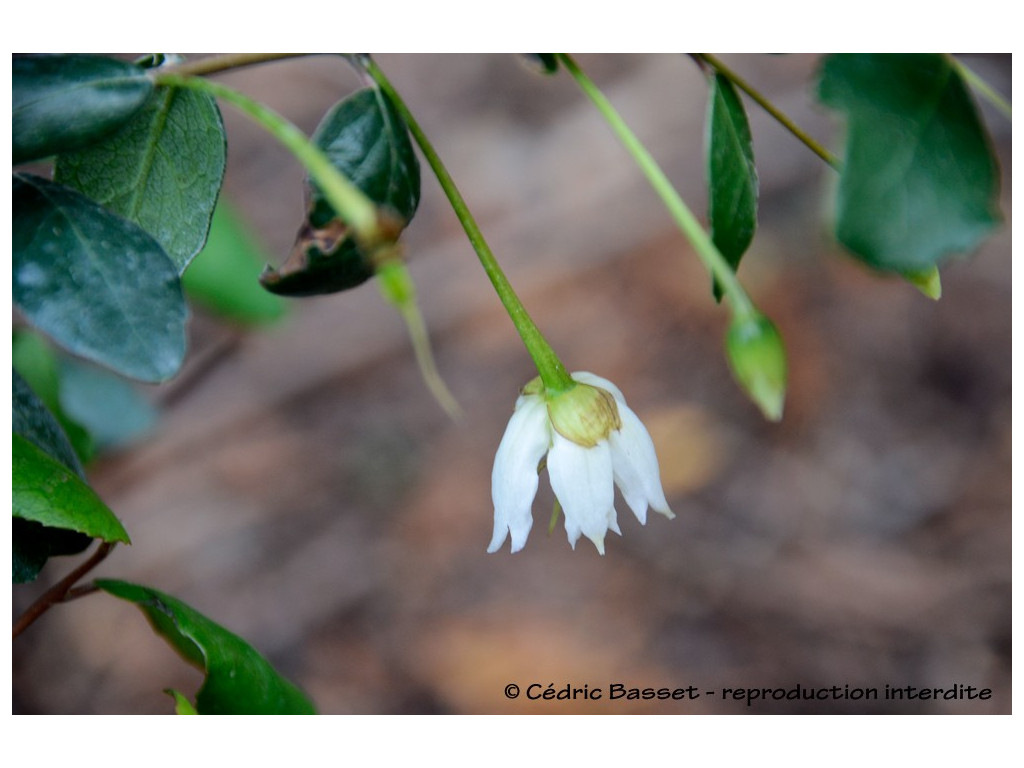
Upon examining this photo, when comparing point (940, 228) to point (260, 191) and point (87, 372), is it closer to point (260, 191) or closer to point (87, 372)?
point (87, 372)

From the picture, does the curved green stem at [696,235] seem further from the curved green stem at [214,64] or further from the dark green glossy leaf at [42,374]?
the dark green glossy leaf at [42,374]

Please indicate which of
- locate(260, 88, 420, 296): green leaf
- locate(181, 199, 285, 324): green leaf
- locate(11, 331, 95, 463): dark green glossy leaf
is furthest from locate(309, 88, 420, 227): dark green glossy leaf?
locate(181, 199, 285, 324): green leaf

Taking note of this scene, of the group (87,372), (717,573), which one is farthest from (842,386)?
(87,372)

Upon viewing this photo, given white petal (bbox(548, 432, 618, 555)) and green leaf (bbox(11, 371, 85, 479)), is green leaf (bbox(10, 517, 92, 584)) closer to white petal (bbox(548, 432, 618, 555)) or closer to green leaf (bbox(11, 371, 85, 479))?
green leaf (bbox(11, 371, 85, 479))

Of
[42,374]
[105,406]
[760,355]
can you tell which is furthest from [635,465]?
[105,406]

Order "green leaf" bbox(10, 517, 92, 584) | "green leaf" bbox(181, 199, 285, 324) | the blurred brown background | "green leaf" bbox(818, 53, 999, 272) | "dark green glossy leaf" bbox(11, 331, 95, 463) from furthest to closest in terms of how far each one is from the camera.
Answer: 1. the blurred brown background
2. "green leaf" bbox(181, 199, 285, 324)
3. "dark green glossy leaf" bbox(11, 331, 95, 463)
4. "green leaf" bbox(10, 517, 92, 584)
5. "green leaf" bbox(818, 53, 999, 272)

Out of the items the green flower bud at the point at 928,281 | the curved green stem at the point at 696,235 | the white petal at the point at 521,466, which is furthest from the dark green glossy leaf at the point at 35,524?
the green flower bud at the point at 928,281
